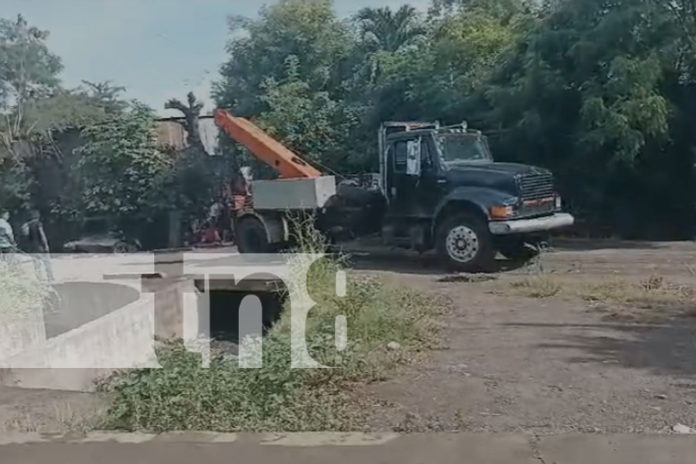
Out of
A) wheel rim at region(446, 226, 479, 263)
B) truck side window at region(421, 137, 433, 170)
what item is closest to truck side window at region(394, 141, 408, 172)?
truck side window at region(421, 137, 433, 170)

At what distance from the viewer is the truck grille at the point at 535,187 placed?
12.0 metres

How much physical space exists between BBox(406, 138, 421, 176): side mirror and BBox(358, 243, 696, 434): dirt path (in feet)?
10.1

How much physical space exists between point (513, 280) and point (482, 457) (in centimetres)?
725

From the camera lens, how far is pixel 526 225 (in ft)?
39.2

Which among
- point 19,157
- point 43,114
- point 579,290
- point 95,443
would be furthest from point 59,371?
point 43,114

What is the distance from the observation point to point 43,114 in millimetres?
24984

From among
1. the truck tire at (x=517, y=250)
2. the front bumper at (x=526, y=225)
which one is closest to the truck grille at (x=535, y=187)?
the front bumper at (x=526, y=225)

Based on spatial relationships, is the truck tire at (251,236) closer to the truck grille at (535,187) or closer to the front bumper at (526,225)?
the front bumper at (526,225)

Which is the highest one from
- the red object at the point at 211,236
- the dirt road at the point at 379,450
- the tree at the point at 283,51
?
the tree at the point at 283,51

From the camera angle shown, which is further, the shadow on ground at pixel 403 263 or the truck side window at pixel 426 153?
the shadow on ground at pixel 403 263

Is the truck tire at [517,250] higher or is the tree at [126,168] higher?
the tree at [126,168]

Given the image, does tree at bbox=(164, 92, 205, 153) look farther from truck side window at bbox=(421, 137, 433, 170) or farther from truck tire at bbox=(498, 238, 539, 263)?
truck tire at bbox=(498, 238, 539, 263)

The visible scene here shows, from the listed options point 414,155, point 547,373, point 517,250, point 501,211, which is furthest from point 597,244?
point 547,373

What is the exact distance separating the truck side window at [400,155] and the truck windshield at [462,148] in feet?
1.67
